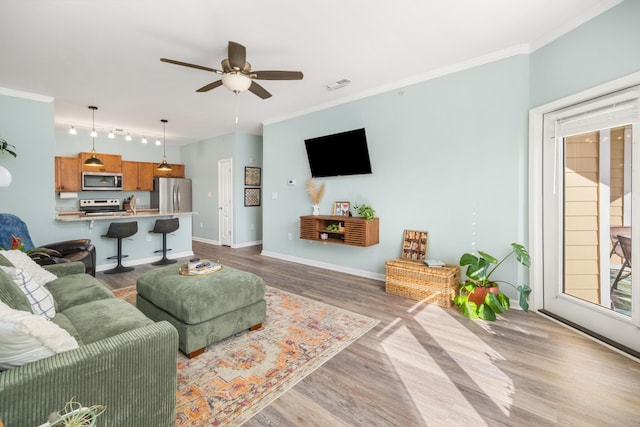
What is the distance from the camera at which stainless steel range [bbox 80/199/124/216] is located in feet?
21.6

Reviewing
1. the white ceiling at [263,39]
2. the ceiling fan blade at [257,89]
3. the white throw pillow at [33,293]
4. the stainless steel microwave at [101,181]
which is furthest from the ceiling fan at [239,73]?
the stainless steel microwave at [101,181]

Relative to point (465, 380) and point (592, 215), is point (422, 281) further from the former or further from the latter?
point (592, 215)

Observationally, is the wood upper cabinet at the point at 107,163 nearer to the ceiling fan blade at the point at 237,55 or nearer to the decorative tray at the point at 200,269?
the decorative tray at the point at 200,269

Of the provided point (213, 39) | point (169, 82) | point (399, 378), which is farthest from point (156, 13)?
point (399, 378)

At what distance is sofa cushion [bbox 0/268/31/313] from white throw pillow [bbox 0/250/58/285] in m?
0.76

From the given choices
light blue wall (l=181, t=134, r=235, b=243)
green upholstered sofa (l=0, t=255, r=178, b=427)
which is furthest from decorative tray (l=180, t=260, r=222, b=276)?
light blue wall (l=181, t=134, r=235, b=243)

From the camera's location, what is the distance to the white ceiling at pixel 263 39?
2359 millimetres

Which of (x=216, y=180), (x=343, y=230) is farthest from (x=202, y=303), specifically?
(x=216, y=180)

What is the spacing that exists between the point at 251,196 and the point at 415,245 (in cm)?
438

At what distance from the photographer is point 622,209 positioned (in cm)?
234

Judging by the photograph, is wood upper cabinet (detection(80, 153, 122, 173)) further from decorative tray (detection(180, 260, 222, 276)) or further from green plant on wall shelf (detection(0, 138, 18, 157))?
decorative tray (detection(180, 260, 222, 276))

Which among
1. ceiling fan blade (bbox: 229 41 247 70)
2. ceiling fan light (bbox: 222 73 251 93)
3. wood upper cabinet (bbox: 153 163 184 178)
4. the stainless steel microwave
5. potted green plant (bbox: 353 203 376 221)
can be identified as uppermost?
ceiling fan blade (bbox: 229 41 247 70)

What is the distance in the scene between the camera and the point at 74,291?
2.27 m

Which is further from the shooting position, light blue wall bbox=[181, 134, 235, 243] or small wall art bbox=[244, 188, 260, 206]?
light blue wall bbox=[181, 134, 235, 243]
